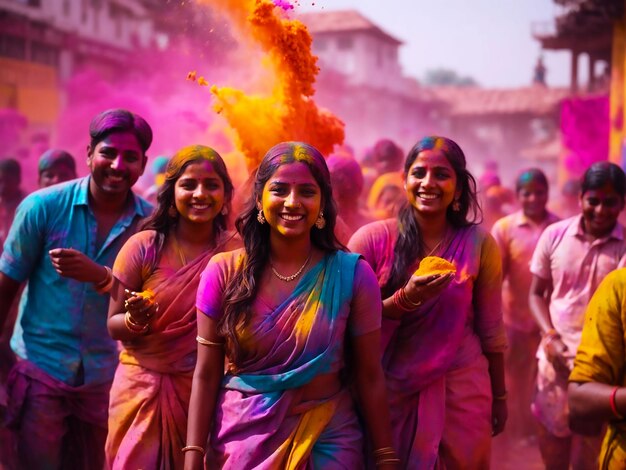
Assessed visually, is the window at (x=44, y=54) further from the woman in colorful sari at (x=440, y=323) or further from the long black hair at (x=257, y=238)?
the long black hair at (x=257, y=238)

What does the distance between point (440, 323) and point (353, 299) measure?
796 mm

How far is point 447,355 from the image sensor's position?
13.3 feet

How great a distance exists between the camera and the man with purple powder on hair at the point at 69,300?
4660mm

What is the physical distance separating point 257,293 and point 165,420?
3.06 feet

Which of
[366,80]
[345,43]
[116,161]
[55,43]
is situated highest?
[345,43]

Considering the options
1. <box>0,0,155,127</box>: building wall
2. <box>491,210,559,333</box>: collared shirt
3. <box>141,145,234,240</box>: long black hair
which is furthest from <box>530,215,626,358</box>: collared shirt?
<box>0,0,155,127</box>: building wall

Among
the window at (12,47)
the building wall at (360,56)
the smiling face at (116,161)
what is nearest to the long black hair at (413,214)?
the smiling face at (116,161)

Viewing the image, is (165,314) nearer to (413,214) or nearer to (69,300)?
(69,300)

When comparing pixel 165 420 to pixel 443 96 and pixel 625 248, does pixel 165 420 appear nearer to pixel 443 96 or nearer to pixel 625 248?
pixel 625 248

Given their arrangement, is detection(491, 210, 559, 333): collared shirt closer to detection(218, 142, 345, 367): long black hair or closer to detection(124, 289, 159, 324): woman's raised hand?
detection(218, 142, 345, 367): long black hair

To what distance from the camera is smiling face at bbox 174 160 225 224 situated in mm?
4125

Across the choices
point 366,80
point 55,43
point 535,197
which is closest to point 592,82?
point 366,80

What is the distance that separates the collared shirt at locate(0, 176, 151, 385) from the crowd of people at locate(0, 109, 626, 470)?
0.01 metres

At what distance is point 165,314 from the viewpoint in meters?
3.99
